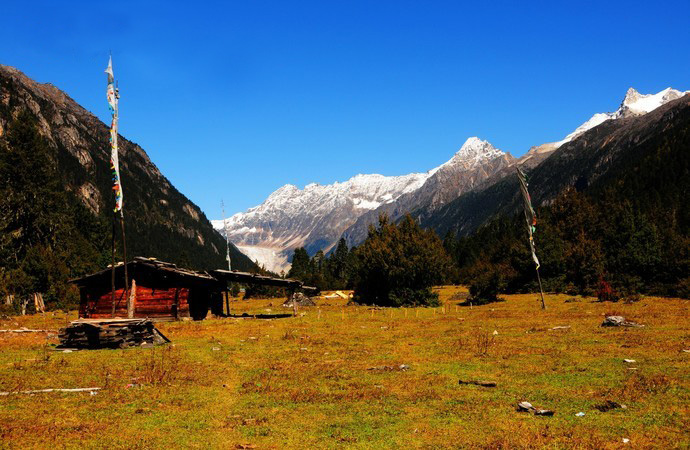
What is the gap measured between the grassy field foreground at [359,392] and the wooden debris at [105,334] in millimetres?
1031

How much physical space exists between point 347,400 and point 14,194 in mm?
59949

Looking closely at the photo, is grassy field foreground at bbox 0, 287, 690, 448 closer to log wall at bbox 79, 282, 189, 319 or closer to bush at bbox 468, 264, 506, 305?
log wall at bbox 79, 282, 189, 319

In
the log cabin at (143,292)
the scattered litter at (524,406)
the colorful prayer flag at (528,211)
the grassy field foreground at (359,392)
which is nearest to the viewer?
the grassy field foreground at (359,392)

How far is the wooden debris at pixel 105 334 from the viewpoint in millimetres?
22156

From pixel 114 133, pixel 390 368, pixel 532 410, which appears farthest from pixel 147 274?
pixel 532 410

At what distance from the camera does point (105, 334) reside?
2256 cm

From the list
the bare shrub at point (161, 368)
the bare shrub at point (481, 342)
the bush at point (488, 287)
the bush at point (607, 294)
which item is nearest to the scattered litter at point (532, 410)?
the bare shrub at point (481, 342)

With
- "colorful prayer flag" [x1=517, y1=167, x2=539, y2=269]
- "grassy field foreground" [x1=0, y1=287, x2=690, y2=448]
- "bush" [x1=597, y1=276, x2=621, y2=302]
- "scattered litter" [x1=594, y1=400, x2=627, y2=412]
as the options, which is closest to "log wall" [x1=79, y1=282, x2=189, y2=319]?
"grassy field foreground" [x1=0, y1=287, x2=690, y2=448]

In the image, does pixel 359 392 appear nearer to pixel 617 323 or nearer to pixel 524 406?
pixel 524 406

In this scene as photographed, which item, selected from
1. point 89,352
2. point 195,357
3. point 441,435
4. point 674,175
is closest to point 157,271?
point 89,352

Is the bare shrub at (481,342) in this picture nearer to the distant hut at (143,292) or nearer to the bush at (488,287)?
the distant hut at (143,292)

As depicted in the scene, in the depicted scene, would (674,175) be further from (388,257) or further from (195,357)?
(195,357)

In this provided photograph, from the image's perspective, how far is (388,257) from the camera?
55625 mm

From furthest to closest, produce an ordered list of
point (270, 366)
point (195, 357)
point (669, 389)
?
1. point (195, 357)
2. point (270, 366)
3. point (669, 389)
